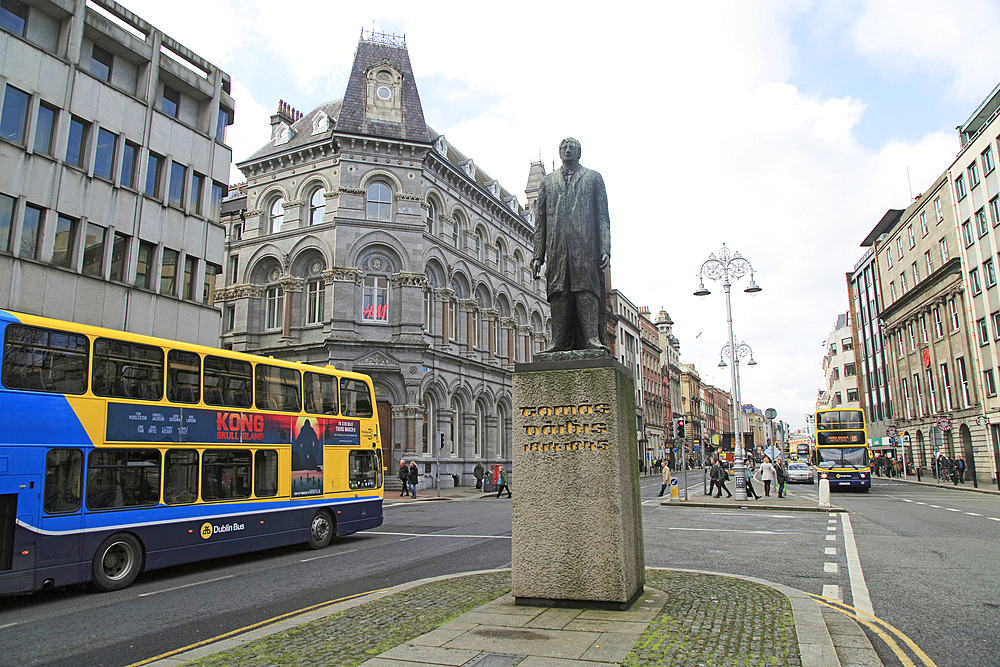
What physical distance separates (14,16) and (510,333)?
1202 inches

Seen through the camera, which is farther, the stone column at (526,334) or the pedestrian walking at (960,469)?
the stone column at (526,334)

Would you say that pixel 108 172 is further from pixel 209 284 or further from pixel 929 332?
pixel 929 332

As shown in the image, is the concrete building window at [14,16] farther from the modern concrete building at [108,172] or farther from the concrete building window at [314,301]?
the concrete building window at [314,301]

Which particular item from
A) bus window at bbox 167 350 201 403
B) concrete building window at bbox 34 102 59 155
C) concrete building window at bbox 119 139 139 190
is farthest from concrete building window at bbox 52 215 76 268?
bus window at bbox 167 350 201 403

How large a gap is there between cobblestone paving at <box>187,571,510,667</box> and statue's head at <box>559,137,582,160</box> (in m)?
5.12

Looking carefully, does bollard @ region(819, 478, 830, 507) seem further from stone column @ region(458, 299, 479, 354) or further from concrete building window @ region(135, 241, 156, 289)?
concrete building window @ region(135, 241, 156, 289)

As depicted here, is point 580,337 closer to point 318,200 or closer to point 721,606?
point 721,606

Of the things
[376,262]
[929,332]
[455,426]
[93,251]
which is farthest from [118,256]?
[929,332]

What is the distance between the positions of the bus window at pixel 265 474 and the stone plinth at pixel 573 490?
26.0 feet

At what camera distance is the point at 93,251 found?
22.4 metres

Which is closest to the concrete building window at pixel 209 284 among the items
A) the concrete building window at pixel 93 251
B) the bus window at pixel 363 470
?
the concrete building window at pixel 93 251

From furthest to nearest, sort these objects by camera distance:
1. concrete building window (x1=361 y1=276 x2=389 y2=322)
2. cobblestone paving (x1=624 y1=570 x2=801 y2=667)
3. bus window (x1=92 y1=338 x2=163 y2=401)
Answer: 1. concrete building window (x1=361 y1=276 x2=389 y2=322)
2. bus window (x1=92 y1=338 x2=163 y2=401)
3. cobblestone paving (x1=624 y1=570 x2=801 y2=667)

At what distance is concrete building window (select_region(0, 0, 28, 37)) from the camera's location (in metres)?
20.7

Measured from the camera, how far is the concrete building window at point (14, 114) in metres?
20.0
